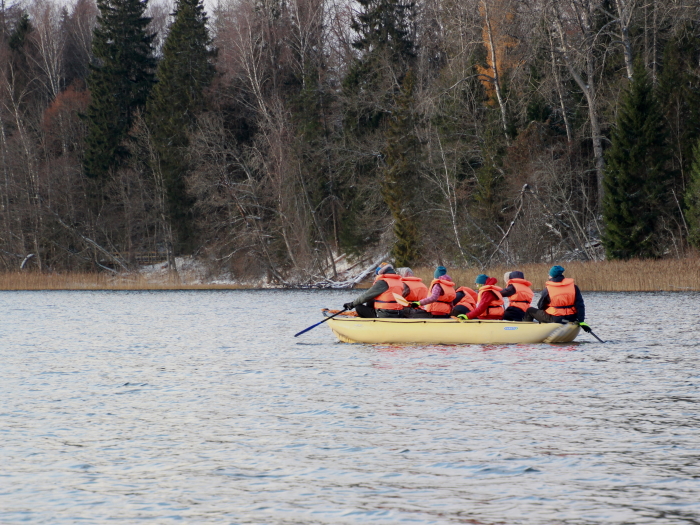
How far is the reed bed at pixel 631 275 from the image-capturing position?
105 ft

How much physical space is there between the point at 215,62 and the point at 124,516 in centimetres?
4974

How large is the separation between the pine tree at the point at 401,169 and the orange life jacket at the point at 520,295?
84.3 ft

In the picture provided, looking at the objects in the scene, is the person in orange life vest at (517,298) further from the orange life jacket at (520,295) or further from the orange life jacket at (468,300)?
the orange life jacket at (468,300)

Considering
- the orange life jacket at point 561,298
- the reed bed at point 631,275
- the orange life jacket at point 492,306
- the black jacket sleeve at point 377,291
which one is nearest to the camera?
the orange life jacket at point 561,298

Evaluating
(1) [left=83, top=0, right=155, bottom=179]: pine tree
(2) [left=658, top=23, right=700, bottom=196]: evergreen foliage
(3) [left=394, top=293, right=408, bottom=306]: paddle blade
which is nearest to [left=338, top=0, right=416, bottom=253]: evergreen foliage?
(2) [left=658, top=23, right=700, bottom=196]: evergreen foliage

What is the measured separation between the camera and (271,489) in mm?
7504

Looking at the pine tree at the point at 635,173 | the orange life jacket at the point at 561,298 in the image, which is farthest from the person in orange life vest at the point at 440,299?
the pine tree at the point at 635,173

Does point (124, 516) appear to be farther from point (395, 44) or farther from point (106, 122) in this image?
point (106, 122)

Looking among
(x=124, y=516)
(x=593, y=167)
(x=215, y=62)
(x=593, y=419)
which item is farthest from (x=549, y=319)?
(x=215, y=62)

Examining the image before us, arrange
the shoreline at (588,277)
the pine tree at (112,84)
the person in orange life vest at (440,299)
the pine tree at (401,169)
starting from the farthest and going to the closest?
the pine tree at (112,84)
the pine tree at (401,169)
the shoreline at (588,277)
the person in orange life vest at (440,299)

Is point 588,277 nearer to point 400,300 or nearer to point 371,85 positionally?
point 400,300

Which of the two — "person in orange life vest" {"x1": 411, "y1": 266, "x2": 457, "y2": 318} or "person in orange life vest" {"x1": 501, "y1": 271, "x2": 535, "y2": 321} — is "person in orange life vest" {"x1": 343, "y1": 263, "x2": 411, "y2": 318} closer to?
"person in orange life vest" {"x1": 411, "y1": 266, "x2": 457, "y2": 318}

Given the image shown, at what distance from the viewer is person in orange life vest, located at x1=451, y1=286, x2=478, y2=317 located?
56.3ft

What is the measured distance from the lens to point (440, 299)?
1720 cm
